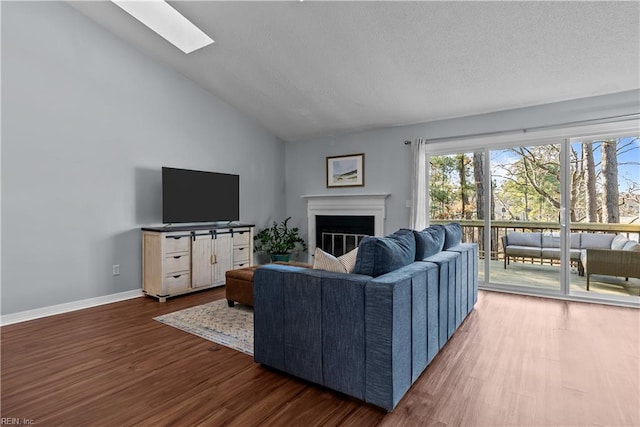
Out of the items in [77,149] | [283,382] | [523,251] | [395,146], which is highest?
[395,146]

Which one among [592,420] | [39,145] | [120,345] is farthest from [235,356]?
[39,145]

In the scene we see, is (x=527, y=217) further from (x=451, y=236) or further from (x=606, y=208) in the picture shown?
(x=451, y=236)

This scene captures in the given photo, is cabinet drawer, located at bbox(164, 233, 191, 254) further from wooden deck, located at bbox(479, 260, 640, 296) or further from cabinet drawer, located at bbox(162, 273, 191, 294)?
wooden deck, located at bbox(479, 260, 640, 296)

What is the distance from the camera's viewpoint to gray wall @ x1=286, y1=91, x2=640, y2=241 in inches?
145

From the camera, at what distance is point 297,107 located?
491 centimetres

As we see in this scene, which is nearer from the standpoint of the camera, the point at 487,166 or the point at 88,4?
the point at 88,4

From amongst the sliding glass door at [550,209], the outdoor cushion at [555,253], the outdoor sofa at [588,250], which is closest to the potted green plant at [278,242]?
the sliding glass door at [550,209]

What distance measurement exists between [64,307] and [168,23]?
3280 millimetres

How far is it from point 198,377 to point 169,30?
3.59 meters

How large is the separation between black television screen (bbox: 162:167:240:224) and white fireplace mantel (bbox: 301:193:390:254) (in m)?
1.45

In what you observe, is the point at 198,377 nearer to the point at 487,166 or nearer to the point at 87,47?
the point at 87,47

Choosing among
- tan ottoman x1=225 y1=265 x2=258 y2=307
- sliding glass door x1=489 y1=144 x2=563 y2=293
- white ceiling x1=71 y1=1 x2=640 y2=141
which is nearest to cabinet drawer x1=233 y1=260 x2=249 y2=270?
tan ottoman x1=225 y1=265 x2=258 y2=307

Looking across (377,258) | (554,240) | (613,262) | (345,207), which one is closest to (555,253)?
(554,240)

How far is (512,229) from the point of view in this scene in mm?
4270
